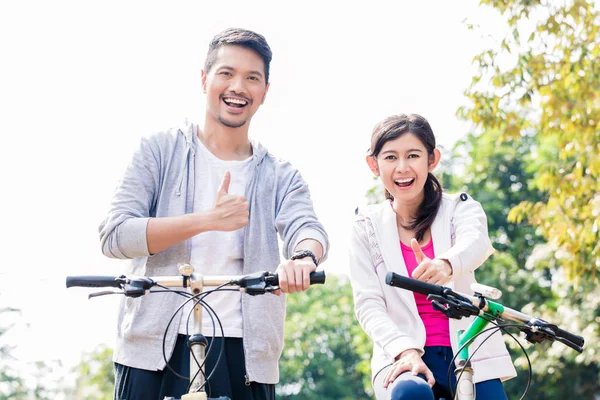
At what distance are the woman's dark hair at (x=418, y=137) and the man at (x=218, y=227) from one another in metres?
0.44

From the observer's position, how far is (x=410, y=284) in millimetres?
3012

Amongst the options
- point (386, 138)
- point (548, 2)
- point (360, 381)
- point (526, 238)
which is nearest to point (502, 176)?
point (526, 238)

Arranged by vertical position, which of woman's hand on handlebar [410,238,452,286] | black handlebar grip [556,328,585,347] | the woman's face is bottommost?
black handlebar grip [556,328,585,347]

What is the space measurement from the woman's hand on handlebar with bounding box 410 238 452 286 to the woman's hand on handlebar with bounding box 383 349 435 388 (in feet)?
1.05

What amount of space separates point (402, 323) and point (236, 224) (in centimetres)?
94

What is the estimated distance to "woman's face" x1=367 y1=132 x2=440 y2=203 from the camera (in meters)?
4.02

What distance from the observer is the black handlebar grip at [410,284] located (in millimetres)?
2961

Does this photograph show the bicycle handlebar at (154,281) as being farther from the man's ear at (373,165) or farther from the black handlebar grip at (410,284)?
the man's ear at (373,165)

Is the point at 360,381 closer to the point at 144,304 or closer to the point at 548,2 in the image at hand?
the point at 548,2

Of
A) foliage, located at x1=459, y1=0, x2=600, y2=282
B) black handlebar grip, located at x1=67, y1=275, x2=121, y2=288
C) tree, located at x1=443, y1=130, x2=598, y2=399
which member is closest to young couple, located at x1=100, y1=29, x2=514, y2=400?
black handlebar grip, located at x1=67, y1=275, x2=121, y2=288

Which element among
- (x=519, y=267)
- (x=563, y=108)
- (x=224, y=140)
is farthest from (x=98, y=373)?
(x=224, y=140)

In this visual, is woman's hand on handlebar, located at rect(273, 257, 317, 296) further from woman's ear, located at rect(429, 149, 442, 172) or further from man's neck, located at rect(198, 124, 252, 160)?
woman's ear, located at rect(429, 149, 442, 172)

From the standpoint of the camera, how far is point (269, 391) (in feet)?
12.3

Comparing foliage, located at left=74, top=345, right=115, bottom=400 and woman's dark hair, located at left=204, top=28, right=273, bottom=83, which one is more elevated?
foliage, located at left=74, top=345, right=115, bottom=400
